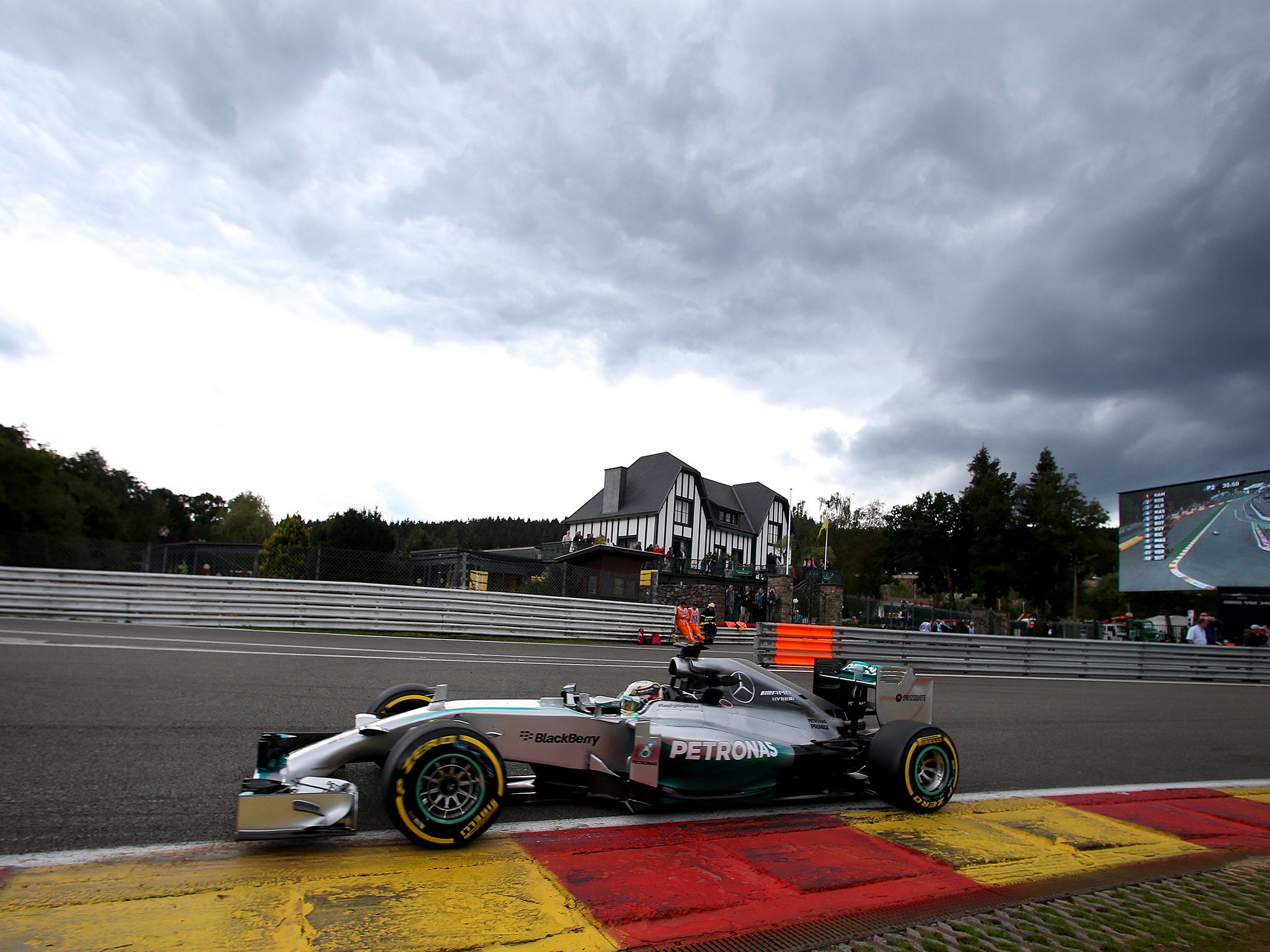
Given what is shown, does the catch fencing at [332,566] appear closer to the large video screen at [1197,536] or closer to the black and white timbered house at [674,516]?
the large video screen at [1197,536]

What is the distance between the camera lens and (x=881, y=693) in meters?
5.97

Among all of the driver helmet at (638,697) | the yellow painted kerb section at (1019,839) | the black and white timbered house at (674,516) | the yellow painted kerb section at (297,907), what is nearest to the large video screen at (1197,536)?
the black and white timbered house at (674,516)

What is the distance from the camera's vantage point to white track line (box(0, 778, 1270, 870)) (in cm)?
343

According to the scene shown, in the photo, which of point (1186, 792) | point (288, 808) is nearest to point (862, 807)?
point (1186, 792)

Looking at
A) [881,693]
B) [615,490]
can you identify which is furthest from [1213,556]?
[615,490]

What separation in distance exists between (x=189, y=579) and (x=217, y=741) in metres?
14.1

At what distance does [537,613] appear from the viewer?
70.0 ft

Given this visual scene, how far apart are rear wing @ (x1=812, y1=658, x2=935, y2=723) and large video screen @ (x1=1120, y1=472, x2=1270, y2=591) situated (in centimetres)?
2579

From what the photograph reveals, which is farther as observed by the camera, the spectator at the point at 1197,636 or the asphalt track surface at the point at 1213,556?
the asphalt track surface at the point at 1213,556

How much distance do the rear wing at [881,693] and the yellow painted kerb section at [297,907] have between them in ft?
10.8

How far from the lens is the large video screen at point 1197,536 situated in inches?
981

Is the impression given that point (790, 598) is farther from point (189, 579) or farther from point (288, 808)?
point (288, 808)

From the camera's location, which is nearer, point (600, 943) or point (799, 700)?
point (600, 943)

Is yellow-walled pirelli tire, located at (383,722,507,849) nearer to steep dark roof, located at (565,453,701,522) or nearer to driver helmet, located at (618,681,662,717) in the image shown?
driver helmet, located at (618,681,662,717)
